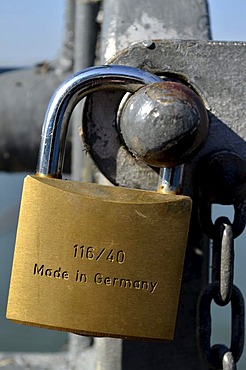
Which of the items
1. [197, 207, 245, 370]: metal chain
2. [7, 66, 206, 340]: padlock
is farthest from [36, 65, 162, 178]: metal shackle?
[197, 207, 245, 370]: metal chain

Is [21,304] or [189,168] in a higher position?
[189,168]

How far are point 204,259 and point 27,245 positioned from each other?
220mm

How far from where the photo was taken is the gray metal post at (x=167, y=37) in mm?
787

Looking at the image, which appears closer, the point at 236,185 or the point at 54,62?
the point at 236,185

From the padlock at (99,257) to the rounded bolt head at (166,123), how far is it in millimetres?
36

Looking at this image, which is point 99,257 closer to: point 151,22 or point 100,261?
point 100,261

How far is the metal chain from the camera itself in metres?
0.68

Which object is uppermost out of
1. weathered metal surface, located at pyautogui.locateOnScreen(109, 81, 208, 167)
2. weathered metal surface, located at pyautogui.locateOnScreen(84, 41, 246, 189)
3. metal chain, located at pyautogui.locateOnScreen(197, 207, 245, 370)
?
weathered metal surface, located at pyautogui.locateOnScreen(84, 41, 246, 189)

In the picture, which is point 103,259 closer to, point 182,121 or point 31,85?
point 182,121

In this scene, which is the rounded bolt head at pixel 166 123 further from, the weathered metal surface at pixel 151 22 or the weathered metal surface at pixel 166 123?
the weathered metal surface at pixel 151 22

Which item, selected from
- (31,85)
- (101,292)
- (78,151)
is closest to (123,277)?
(101,292)

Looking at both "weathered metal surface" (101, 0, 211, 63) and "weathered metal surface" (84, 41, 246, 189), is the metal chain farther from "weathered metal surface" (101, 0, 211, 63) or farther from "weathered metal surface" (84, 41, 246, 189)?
"weathered metal surface" (101, 0, 211, 63)

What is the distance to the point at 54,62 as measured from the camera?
121cm

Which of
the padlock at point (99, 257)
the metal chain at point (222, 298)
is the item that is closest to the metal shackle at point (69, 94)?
the padlock at point (99, 257)
